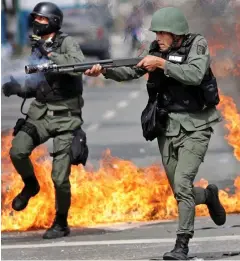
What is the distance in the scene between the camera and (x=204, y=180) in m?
12.8

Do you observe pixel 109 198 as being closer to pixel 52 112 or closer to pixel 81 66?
pixel 52 112

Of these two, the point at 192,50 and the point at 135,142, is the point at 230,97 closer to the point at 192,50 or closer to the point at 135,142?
the point at 192,50

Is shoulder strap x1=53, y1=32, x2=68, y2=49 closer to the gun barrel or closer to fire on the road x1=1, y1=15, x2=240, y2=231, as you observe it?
the gun barrel

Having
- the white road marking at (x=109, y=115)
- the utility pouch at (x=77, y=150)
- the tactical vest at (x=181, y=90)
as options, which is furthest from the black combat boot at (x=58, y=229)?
the white road marking at (x=109, y=115)

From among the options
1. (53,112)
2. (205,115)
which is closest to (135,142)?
(53,112)

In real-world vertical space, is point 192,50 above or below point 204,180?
above

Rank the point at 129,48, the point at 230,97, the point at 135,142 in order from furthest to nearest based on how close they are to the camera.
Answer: the point at 135,142 < the point at 129,48 < the point at 230,97

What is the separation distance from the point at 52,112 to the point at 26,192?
2.20 ft

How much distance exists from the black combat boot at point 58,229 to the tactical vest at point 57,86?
2.97 feet

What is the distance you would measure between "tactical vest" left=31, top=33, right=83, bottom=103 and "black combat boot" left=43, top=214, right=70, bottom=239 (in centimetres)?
90

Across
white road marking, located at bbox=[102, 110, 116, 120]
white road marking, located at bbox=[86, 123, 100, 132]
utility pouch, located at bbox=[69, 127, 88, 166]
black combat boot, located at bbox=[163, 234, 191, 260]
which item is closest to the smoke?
utility pouch, located at bbox=[69, 127, 88, 166]

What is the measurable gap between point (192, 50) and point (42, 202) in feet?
9.07

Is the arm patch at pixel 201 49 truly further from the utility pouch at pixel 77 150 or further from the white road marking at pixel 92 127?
the white road marking at pixel 92 127

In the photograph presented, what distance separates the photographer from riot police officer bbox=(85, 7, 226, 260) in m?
8.91
